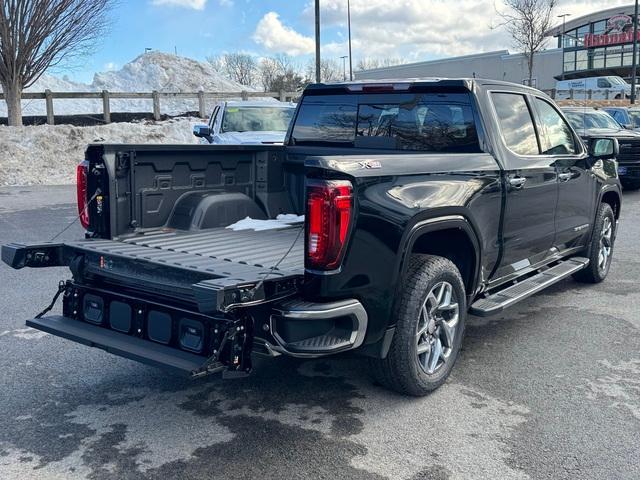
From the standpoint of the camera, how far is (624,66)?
6962 centimetres

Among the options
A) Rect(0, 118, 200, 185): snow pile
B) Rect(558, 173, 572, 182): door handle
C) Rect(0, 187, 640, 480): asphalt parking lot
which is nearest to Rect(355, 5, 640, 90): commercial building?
Rect(0, 118, 200, 185): snow pile

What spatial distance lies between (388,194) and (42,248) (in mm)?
2190

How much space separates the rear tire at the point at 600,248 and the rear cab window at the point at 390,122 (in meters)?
2.56

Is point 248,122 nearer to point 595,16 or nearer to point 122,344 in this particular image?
point 122,344

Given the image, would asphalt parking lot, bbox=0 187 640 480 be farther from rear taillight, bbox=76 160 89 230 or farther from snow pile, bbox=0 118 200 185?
snow pile, bbox=0 118 200 185

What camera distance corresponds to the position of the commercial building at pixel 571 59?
7038 cm

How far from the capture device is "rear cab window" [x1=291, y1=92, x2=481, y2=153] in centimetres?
493

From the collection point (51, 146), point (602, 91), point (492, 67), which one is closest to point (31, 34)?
point (51, 146)

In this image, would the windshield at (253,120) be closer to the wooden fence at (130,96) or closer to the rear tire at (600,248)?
the rear tire at (600,248)

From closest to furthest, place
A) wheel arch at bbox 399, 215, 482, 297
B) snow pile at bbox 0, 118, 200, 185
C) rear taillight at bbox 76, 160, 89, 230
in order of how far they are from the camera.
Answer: wheel arch at bbox 399, 215, 482, 297
rear taillight at bbox 76, 160, 89, 230
snow pile at bbox 0, 118, 200, 185

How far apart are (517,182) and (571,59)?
252 feet

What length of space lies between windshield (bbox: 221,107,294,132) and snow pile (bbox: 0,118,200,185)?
6.81 metres

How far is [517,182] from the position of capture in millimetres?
A: 4949

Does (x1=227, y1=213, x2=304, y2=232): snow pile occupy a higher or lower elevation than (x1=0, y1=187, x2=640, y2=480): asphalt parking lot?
higher
